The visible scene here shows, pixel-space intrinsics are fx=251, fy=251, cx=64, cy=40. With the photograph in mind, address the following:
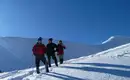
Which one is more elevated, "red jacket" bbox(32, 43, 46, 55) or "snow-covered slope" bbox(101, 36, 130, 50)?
"snow-covered slope" bbox(101, 36, 130, 50)

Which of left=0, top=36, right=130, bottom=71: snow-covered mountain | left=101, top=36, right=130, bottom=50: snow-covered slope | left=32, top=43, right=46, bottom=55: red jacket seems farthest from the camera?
left=101, top=36, right=130, bottom=50: snow-covered slope

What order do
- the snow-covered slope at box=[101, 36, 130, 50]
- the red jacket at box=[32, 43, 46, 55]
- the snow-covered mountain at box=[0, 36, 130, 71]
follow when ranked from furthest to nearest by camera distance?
1. the snow-covered slope at box=[101, 36, 130, 50]
2. the snow-covered mountain at box=[0, 36, 130, 71]
3. the red jacket at box=[32, 43, 46, 55]

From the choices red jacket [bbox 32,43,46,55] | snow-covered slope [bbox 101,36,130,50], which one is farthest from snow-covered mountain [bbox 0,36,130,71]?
red jacket [bbox 32,43,46,55]

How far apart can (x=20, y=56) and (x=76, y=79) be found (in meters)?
68.5

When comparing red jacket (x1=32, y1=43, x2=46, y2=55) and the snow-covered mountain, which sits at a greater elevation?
the snow-covered mountain

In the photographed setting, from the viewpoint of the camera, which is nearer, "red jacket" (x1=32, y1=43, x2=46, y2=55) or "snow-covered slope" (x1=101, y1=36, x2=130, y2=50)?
"red jacket" (x1=32, y1=43, x2=46, y2=55)

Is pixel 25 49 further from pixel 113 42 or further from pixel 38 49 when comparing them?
pixel 38 49

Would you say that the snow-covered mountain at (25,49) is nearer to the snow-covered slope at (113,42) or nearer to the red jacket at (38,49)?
the snow-covered slope at (113,42)

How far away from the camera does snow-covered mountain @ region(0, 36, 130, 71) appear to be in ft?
238

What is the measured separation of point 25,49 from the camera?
83875mm

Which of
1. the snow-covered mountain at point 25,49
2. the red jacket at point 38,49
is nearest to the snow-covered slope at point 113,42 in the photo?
the snow-covered mountain at point 25,49

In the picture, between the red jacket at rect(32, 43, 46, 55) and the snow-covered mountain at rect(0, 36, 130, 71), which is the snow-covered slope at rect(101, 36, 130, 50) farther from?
the red jacket at rect(32, 43, 46, 55)

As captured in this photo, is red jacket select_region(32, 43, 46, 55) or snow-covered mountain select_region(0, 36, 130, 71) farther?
snow-covered mountain select_region(0, 36, 130, 71)

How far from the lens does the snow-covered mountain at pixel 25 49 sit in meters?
72.6
